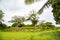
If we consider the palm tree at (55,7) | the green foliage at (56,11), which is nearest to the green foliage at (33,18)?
the palm tree at (55,7)

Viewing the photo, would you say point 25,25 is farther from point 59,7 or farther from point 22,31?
point 59,7

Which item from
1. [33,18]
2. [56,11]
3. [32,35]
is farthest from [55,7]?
[32,35]

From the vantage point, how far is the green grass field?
2.33 metres

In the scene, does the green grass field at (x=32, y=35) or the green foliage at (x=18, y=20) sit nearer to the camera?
the green grass field at (x=32, y=35)

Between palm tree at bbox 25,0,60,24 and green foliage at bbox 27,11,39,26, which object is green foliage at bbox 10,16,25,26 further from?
palm tree at bbox 25,0,60,24

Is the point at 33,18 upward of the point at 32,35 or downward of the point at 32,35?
upward

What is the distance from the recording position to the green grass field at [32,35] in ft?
7.63

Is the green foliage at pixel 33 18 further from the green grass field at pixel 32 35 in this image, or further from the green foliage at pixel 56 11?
the green foliage at pixel 56 11

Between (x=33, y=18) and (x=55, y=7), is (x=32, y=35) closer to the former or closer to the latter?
(x=33, y=18)

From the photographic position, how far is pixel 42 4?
251 centimetres

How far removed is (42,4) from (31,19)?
12.7 inches

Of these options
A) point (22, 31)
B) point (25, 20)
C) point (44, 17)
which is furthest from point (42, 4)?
point (22, 31)

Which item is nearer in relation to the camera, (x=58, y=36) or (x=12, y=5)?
(x=58, y=36)

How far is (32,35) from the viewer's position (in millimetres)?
2398
